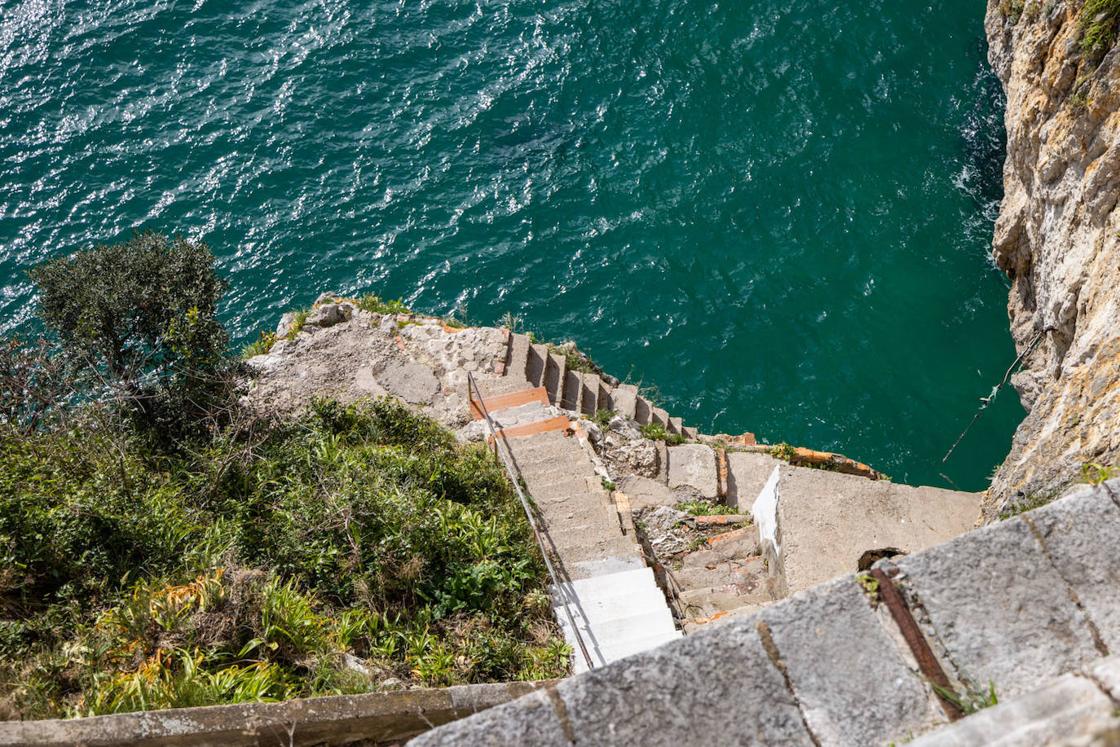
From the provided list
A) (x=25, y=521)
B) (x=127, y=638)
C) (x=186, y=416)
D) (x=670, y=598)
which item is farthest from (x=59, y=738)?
(x=186, y=416)

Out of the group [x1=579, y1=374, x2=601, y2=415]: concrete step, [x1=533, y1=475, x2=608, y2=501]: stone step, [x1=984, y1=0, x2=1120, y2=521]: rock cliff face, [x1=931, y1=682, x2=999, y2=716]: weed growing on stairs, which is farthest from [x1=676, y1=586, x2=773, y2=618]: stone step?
[x1=579, y1=374, x2=601, y2=415]: concrete step

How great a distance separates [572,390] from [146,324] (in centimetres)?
719

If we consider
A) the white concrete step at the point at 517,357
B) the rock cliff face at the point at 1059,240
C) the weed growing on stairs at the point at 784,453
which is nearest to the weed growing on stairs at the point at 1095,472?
the rock cliff face at the point at 1059,240

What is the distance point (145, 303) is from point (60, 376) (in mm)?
1701

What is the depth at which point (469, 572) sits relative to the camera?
8914 mm

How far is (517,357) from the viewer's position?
14.8 m

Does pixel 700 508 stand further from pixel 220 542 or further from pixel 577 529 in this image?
pixel 220 542

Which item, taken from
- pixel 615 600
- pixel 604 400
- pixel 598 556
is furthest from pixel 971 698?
pixel 604 400

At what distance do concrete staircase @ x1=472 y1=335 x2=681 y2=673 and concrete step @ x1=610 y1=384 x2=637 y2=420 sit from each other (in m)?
1.03

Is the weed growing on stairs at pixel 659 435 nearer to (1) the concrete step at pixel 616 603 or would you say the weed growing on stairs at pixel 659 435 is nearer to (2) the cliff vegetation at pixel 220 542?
(2) the cliff vegetation at pixel 220 542

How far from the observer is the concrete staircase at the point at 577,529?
28.7ft

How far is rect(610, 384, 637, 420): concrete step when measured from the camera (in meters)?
15.2

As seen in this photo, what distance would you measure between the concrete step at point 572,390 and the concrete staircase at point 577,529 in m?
0.12

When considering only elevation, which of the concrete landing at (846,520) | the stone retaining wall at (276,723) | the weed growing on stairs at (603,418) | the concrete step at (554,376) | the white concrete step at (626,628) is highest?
the concrete step at (554,376)
